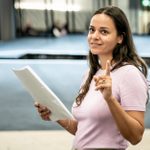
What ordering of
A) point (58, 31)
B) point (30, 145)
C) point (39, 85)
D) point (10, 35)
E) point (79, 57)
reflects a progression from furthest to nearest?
1. point (58, 31)
2. point (10, 35)
3. point (79, 57)
4. point (30, 145)
5. point (39, 85)

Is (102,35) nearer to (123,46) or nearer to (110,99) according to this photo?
(123,46)

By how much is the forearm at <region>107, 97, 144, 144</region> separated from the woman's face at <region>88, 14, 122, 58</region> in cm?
22

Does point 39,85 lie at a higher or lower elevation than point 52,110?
higher

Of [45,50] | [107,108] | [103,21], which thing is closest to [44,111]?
[107,108]

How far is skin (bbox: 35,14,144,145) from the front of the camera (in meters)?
1.12

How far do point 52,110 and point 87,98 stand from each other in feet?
0.50

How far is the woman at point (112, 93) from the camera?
1160 millimetres

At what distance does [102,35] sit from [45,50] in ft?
22.1

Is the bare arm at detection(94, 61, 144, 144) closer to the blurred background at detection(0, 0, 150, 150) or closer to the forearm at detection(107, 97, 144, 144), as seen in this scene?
the forearm at detection(107, 97, 144, 144)

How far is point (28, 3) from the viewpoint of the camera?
11.4 metres

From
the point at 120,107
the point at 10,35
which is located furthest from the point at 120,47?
the point at 10,35

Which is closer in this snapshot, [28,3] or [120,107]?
[120,107]

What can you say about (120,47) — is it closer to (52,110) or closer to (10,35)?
(52,110)

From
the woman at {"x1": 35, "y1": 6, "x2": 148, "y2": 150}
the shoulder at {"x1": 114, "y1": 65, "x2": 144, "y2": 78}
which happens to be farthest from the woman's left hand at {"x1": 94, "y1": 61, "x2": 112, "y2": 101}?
the shoulder at {"x1": 114, "y1": 65, "x2": 144, "y2": 78}
